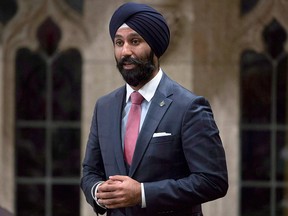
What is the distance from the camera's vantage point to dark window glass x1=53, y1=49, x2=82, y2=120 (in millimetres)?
6402

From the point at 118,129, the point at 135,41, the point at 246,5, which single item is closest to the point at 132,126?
the point at 118,129

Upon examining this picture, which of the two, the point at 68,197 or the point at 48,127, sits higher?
the point at 48,127

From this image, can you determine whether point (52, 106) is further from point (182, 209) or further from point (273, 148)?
point (182, 209)

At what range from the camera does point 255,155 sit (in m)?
6.45

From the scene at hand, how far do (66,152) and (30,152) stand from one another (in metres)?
0.26

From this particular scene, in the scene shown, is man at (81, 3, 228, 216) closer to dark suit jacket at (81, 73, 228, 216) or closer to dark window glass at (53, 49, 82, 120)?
dark suit jacket at (81, 73, 228, 216)

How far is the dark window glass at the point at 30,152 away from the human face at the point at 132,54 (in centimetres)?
350

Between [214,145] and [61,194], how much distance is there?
356 cm

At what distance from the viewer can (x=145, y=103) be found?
123 inches

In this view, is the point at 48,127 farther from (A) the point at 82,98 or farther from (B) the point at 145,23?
(B) the point at 145,23

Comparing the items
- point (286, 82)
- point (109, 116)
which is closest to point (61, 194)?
point (286, 82)

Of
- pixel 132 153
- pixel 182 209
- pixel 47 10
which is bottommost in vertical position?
pixel 182 209

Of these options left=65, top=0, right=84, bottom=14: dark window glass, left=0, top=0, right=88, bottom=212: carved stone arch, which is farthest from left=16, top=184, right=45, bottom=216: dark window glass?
left=65, top=0, right=84, bottom=14: dark window glass

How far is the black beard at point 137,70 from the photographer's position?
301cm
